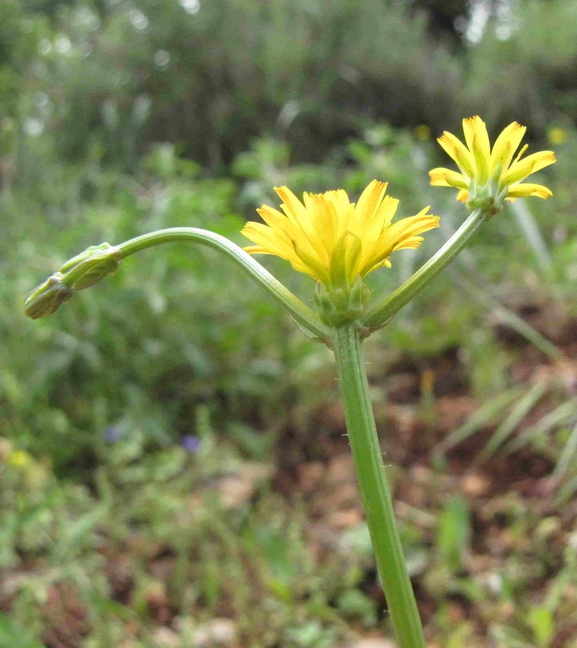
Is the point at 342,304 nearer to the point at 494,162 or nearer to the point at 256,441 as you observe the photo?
the point at 494,162

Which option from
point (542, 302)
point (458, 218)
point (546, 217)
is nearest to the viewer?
point (542, 302)

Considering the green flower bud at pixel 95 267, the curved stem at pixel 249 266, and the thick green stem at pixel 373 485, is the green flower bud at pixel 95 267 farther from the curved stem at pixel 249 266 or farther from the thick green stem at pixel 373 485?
the thick green stem at pixel 373 485

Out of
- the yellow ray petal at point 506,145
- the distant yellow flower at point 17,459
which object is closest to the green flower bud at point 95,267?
the yellow ray petal at point 506,145

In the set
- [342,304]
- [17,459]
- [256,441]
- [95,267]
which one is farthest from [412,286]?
[256,441]

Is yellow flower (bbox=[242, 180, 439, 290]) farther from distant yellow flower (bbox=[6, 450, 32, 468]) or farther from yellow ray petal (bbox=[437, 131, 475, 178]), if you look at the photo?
distant yellow flower (bbox=[6, 450, 32, 468])

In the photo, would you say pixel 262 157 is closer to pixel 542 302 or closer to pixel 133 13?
pixel 542 302

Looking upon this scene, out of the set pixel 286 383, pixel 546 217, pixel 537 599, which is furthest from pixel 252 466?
pixel 546 217

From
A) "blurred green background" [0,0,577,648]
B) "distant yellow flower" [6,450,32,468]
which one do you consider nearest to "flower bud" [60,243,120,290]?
"blurred green background" [0,0,577,648]
